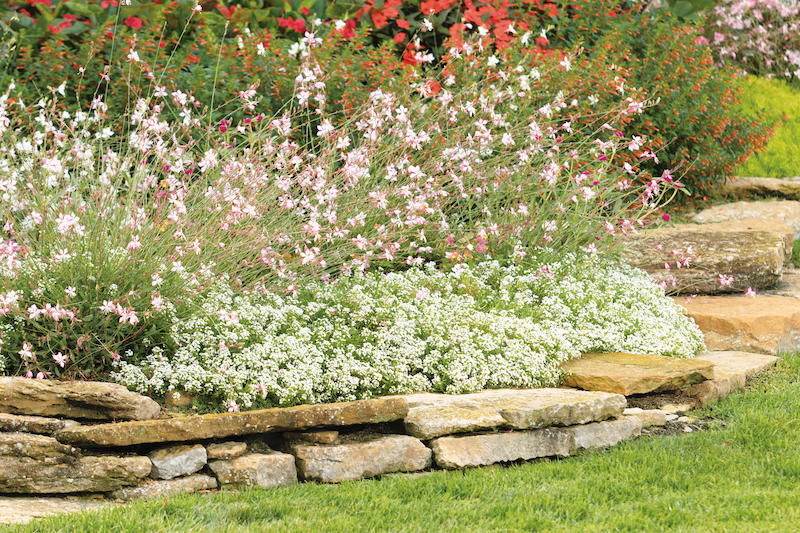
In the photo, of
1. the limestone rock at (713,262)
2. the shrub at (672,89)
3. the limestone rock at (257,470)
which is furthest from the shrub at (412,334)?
the shrub at (672,89)

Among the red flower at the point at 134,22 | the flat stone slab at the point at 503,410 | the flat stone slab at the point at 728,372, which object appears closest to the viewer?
the flat stone slab at the point at 503,410

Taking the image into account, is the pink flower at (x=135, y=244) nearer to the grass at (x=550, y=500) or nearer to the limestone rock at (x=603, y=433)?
the grass at (x=550, y=500)

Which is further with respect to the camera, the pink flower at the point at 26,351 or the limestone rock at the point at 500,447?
the limestone rock at the point at 500,447

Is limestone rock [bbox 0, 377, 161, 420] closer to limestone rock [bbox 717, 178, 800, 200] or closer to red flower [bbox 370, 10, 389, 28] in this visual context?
red flower [bbox 370, 10, 389, 28]

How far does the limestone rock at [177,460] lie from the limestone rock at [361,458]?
0.47 metres

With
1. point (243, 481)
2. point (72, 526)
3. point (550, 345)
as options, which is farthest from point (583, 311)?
point (72, 526)

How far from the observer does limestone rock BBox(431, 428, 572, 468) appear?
4.15 metres

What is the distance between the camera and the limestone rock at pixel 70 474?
3422 mm

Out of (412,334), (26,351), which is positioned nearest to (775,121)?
(412,334)

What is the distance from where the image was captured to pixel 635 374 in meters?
4.97

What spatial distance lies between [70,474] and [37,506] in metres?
0.18

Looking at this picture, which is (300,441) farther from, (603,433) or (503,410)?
(603,433)

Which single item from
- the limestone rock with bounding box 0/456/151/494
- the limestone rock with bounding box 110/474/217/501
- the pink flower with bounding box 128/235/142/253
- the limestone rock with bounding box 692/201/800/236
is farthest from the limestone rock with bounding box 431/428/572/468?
the limestone rock with bounding box 692/201/800/236

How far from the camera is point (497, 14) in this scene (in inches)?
335
